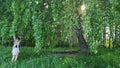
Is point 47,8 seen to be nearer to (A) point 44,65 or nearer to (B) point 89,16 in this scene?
(B) point 89,16

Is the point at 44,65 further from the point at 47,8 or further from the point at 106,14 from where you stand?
the point at 106,14

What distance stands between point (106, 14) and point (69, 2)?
840mm

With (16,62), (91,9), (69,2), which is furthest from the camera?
(16,62)

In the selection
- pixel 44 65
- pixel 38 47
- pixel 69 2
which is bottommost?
pixel 44 65

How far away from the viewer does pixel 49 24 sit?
7.07m

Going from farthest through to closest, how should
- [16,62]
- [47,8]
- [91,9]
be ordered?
[16,62] → [47,8] → [91,9]

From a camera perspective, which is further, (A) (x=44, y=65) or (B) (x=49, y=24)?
(A) (x=44, y=65)

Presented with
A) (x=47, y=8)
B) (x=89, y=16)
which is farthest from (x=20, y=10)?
(x=89, y=16)

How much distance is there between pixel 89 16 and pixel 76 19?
1.94ft

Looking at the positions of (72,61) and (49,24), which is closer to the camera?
(49,24)

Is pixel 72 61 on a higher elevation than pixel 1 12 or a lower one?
lower

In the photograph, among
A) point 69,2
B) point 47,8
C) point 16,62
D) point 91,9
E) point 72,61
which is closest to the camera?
point 91,9

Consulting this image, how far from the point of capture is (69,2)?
6.50 m

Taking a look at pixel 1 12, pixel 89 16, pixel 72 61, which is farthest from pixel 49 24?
pixel 1 12
